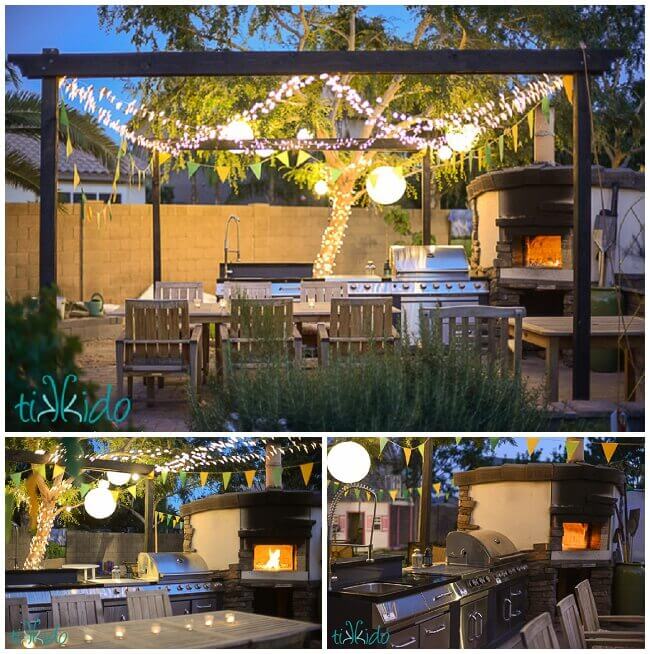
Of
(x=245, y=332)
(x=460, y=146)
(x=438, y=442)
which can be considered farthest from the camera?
(x=460, y=146)

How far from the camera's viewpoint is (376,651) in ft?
18.4

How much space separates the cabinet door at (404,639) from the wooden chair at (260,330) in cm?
214

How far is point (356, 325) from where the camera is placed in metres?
7.43

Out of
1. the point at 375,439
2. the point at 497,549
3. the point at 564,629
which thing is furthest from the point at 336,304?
the point at 564,629

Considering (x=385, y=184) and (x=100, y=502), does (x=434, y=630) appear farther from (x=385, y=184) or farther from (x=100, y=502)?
(x=385, y=184)

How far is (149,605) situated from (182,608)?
0.19 m

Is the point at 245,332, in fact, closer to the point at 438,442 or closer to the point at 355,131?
the point at 438,442

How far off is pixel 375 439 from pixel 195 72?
8.96 feet

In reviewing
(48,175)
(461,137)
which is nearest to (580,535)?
(48,175)

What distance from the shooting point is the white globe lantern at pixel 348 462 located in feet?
18.9

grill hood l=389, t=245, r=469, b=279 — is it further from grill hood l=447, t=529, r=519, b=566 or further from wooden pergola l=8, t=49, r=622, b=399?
grill hood l=447, t=529, r=519, b=566

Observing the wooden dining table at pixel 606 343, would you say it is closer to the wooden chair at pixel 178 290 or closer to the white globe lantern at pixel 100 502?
the white globe lantern at pixel 100 502

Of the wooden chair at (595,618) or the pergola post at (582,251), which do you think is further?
the pergola post at (582,251)

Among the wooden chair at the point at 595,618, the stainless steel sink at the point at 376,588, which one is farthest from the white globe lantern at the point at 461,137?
the stainless steel sink at the point at 376,588
